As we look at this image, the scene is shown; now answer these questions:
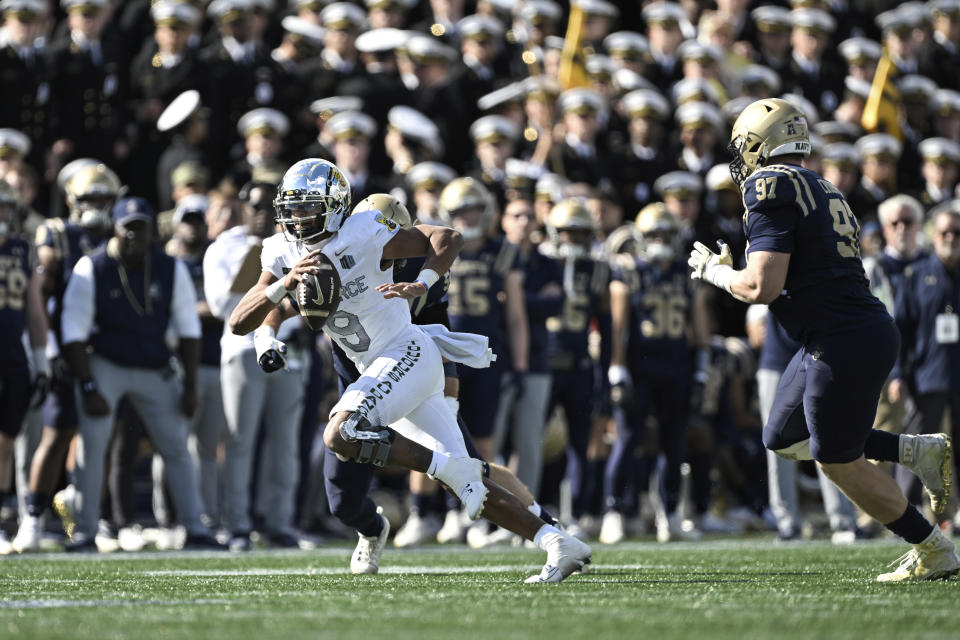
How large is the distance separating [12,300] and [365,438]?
388 cm

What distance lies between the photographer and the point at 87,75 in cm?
1148

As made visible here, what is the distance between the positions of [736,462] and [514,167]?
2.79 meters

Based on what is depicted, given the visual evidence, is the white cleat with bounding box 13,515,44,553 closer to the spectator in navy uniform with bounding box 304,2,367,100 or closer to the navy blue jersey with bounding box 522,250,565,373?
the navy blue jersey with bounding box 522,250,565,373

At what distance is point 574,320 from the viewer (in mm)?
10742

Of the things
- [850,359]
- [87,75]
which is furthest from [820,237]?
[87,75]

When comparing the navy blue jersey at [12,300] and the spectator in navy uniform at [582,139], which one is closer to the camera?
the navy blue jersey at [12,300]

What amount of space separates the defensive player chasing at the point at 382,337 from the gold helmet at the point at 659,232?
448 centimetres

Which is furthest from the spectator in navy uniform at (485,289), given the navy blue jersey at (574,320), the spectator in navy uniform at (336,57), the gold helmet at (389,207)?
the gold helmet at (389,207)

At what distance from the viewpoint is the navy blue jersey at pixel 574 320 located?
422 inches

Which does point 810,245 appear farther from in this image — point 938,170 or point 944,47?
point 944,47

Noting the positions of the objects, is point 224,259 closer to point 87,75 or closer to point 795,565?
point 87,75

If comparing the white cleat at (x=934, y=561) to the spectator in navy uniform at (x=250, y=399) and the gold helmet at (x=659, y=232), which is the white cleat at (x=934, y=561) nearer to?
the spectator in navy uniform at (x=250, y=399)

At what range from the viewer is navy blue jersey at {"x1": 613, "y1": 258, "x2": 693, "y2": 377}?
1064 centimetres

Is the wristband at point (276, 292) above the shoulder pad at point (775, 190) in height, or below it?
below
